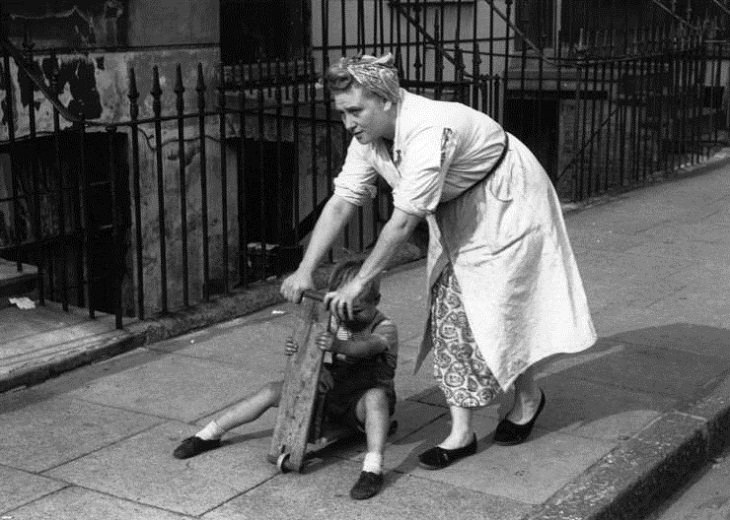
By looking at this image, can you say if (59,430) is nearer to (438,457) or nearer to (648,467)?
(438,457)

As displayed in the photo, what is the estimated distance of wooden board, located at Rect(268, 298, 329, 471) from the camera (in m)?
4.63

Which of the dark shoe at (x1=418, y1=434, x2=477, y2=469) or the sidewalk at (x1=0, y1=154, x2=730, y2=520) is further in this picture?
the dark shoe at (x1=418, y1=434, x2=477, y2=469)

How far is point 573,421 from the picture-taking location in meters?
5.39

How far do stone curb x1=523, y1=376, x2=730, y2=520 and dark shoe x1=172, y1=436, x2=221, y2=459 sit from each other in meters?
1.33

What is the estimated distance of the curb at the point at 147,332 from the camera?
19.3ft

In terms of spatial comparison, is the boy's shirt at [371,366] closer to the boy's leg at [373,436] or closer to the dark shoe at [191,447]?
the boy's leg at [373,436]

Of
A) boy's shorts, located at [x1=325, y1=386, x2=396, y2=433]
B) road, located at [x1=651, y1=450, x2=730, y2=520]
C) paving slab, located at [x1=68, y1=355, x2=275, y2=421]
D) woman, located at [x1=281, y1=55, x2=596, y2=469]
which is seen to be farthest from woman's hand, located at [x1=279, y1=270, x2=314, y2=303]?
road, located at [x1=651, y1=450, x2=730, y2=520]

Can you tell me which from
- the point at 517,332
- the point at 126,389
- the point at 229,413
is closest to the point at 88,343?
the point at 126,389

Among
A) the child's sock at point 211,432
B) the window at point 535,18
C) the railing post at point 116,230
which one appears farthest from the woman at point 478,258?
the window at point 535,18

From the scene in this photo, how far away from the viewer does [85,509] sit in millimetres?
4414

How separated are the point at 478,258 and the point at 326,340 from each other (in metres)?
0.68

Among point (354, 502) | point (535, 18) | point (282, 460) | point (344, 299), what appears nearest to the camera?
point (344, 299)

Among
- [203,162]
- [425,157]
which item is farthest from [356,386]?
[203,162]

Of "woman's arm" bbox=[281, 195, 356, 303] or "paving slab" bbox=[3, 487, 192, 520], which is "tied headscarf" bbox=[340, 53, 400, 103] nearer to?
"woman's arm" bbox=[281, 195, 356, 303]
